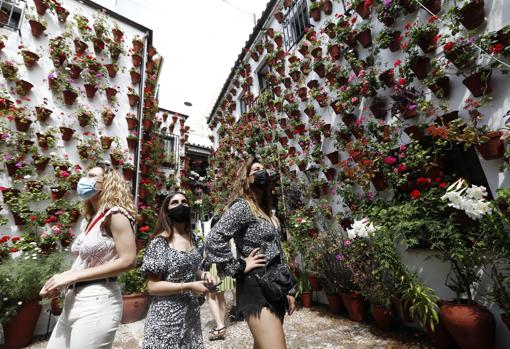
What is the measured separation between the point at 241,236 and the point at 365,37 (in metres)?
4.40

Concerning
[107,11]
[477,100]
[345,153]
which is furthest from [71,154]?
[477,100]

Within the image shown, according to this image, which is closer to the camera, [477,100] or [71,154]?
[477,100]

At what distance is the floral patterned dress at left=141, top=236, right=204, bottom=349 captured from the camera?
182 centimetres

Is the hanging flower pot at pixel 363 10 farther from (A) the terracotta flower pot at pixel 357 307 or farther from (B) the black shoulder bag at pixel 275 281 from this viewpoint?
(A) the terracotta flower pot at pixel 357 307

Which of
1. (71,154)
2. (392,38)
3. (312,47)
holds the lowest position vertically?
(71,154)

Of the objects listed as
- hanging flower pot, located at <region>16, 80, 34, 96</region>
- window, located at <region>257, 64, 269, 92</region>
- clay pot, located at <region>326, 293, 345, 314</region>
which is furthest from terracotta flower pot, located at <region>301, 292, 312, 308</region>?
hanging flower pot, located at <region>16, 80, 34, 96</region>

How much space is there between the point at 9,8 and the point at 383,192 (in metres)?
8.56

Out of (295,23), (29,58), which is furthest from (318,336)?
(29,58)

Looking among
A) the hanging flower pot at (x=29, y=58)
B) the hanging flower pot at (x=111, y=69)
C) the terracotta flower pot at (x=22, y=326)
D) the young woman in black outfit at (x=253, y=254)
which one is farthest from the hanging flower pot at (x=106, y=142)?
the young woman in black outfit at (x=253, y=254)

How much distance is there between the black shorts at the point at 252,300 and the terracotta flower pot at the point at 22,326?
452cm

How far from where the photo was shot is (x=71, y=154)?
543 cm

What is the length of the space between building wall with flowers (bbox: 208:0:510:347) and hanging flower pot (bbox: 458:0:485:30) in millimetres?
11

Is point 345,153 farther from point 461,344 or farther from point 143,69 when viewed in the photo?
point 143,69

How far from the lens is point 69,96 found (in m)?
5.46
